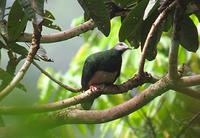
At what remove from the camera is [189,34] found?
2070 mm

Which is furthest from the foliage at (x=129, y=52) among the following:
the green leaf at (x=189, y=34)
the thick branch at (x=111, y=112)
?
the thick branch at (x=111, y=112)

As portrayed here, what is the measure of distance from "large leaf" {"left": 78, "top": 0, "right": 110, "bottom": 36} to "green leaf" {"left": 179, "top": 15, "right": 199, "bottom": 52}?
480 millimetres

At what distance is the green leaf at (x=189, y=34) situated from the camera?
204 cm

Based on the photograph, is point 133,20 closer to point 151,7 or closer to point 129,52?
point 151,7

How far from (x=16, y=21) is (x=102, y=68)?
1.07 metres

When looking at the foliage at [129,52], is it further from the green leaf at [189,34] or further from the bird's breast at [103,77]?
the bird's breast at [103,77]

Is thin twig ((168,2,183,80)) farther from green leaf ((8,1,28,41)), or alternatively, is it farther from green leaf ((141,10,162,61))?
green leaf ((8,1,28,41))

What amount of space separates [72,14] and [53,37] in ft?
12.8

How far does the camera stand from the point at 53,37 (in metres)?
1.92

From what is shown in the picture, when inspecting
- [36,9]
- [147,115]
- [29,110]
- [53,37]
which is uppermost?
[29,110]

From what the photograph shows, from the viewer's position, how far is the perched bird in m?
2.69

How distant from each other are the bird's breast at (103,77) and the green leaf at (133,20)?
2.45 feet

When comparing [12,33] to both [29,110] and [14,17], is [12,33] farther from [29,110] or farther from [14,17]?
[29,110]

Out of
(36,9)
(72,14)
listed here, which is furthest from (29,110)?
(72,14)
